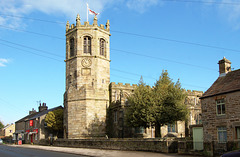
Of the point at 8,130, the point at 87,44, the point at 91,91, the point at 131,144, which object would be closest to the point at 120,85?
the point at 91,91

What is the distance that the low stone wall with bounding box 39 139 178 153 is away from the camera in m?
22.5

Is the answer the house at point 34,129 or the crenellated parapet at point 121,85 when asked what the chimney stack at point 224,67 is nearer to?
the crenellated parapet at point 121,85

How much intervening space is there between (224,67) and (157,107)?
8.57m

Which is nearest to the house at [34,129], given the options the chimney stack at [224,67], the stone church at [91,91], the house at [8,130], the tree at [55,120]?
the tree at [55,120]

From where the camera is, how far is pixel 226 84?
21609 mm

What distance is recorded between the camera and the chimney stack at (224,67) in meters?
23.6

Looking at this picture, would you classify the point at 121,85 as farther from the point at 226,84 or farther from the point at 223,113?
the point at 223,113

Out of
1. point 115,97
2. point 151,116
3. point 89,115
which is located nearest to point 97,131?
point 89,115

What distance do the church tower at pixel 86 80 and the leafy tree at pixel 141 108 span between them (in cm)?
880

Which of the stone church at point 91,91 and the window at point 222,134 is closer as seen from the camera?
the window at point 222,134

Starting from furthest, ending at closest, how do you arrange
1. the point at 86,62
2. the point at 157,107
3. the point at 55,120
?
1. the point at 55,120
2. the point at 86,62
3. the point at 157,107

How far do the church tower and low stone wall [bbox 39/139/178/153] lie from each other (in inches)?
148

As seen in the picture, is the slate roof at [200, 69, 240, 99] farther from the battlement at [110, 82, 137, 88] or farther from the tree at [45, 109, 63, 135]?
the tree at [45, 109, 63, 135]

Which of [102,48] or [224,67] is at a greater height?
[102,48]
